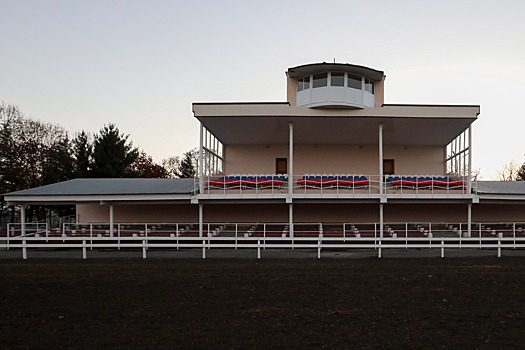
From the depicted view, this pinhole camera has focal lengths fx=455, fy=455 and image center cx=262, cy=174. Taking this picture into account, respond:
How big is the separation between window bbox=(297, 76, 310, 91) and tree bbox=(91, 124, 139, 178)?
3293 cm

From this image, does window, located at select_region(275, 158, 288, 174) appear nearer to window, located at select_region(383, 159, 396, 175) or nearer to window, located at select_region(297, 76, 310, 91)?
window, located at select_region(297, 76, 310, 91)

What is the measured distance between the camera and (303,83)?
2527 centimetres

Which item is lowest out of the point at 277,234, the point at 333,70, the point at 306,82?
the point at 277,234

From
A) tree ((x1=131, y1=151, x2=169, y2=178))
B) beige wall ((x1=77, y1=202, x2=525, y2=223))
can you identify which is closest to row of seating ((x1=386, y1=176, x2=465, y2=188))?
beige wall ((x1=77, y1=202, x2=525, y2=223))

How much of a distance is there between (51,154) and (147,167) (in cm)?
1744

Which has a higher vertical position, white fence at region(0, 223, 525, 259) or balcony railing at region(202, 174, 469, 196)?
balcony railing at region(202, 174, 469, 196)

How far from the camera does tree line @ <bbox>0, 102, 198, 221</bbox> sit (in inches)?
1770

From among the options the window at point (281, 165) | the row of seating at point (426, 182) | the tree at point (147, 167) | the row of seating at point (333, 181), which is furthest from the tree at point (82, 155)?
the row of seating at point (426, 182)

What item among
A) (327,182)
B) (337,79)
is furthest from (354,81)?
(327,182)

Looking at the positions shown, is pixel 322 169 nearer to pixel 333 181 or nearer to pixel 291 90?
pixel 291 90
